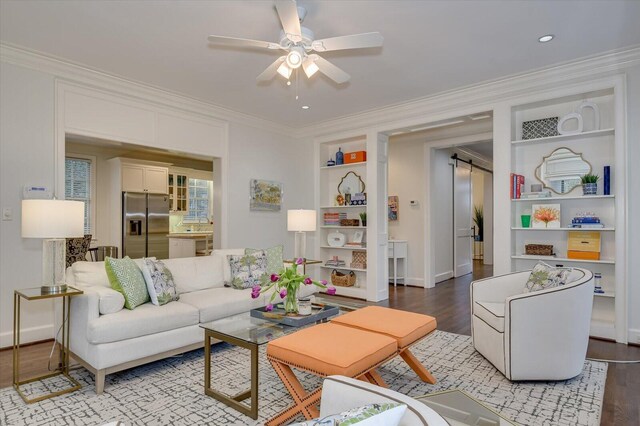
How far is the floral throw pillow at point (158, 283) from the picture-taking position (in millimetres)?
3225

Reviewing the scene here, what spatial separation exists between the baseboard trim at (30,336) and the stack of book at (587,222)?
5.59m

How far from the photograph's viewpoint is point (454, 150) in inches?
304

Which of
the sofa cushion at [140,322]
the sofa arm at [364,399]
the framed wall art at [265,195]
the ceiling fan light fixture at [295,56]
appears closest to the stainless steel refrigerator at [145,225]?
the framed wall art at [265,195]

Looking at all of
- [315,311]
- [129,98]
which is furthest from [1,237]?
[315,311]

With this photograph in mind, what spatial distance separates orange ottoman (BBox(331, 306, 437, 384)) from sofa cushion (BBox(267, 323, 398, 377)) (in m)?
0.11

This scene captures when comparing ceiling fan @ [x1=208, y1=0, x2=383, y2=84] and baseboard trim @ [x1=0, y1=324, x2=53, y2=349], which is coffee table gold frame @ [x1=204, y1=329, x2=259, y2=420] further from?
baseboard trim @ [x1=0, y1=324, x2=53, y2=349]

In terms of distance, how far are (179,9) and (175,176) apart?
17.6ft

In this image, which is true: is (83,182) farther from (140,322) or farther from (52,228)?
(140,322)

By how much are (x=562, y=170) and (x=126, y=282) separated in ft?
15.0

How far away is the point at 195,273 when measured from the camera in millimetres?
3951

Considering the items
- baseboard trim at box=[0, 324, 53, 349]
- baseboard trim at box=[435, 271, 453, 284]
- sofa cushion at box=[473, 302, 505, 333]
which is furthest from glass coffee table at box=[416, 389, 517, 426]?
baseboard trim at box=[435, 271, 453, 284]

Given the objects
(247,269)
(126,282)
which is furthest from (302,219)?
(126,282)

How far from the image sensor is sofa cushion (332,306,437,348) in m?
2.47

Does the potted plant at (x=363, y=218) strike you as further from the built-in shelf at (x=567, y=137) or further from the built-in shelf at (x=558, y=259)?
the built-in shelf at (x=567, y=137)
